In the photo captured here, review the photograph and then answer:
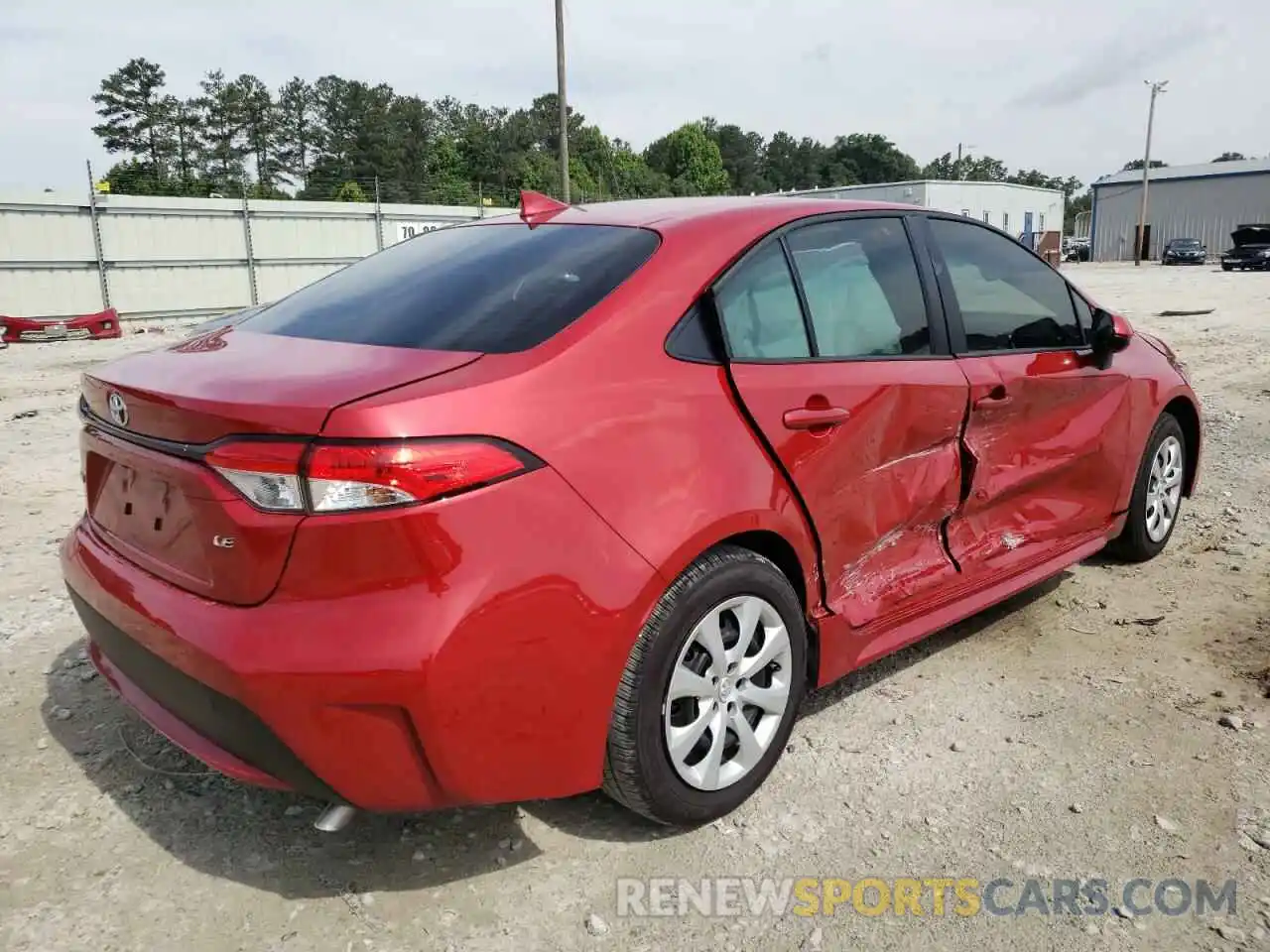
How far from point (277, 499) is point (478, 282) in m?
0.92

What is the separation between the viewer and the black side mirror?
12.8ft

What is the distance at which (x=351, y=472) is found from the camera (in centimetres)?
197

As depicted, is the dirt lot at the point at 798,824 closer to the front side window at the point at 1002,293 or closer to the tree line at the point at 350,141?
the front side window at the point at 1002,293

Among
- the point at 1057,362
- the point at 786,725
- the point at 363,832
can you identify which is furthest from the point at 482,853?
the point at 1057,362

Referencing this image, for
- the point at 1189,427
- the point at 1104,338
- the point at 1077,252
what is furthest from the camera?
the point at 1077,252

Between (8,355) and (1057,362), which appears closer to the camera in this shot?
(1057,362)

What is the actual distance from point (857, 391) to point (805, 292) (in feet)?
1.08

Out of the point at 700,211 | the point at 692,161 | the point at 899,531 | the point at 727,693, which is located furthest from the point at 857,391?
the point at 692,161

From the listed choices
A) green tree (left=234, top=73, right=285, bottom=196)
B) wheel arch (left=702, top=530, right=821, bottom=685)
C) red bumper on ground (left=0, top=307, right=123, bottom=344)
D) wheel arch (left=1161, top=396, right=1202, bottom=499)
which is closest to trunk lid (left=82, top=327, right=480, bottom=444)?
wheel arch (left=702, top=530, right=821, bottom=685)

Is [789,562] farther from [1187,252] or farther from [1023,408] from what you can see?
[1187,252]

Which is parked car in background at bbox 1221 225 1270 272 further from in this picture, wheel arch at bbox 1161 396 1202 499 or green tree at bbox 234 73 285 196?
green tree at bbox 234 73 285 196

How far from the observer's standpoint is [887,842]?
2.57 meters

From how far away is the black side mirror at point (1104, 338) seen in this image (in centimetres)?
390

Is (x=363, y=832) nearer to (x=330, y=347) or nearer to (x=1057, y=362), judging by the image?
(x=330, y=347)
